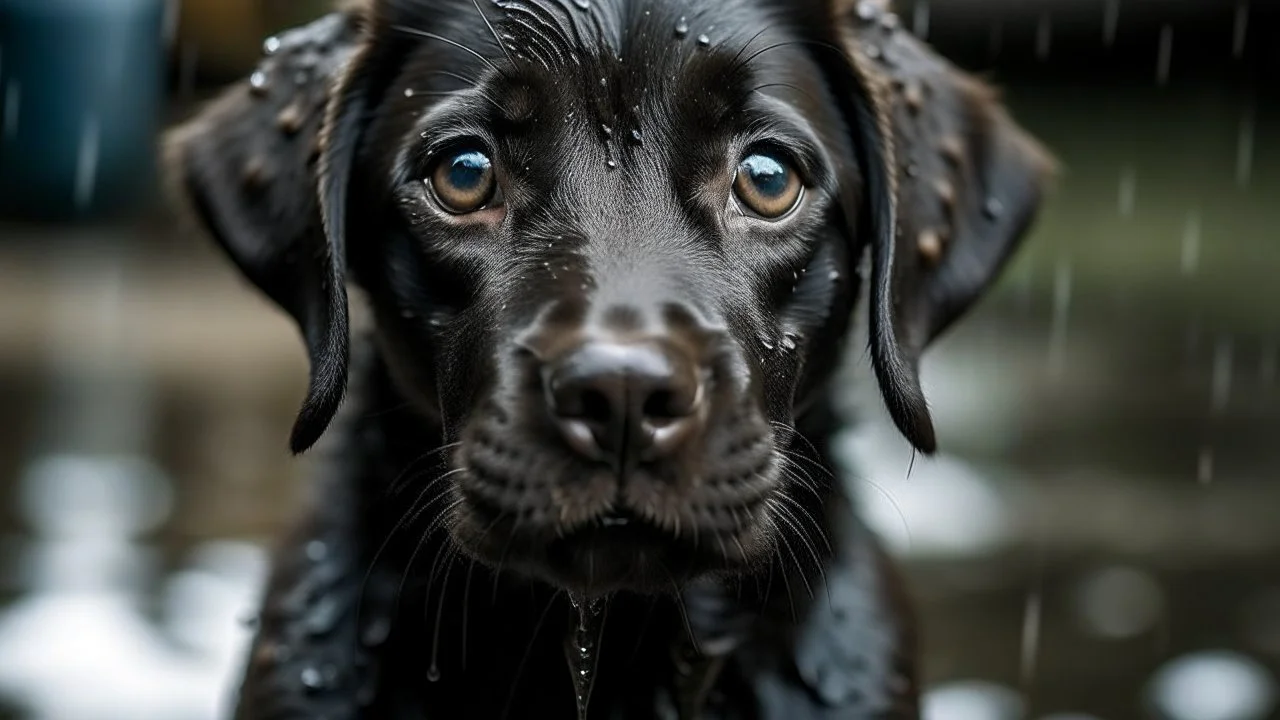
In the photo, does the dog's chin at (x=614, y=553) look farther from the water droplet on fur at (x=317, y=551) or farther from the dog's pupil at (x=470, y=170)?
the water droplet on fur at (x=317, y=551)

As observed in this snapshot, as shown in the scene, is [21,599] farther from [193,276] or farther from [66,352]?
[193,276]

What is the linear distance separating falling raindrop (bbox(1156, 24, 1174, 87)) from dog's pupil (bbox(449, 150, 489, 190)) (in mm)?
10249

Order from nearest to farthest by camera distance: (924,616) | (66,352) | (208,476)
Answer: (924,616), (208,476), (66,352)

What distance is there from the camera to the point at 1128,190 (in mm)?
12852

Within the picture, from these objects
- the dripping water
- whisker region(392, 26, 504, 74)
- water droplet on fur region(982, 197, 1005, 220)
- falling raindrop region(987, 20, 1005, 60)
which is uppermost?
whisker region(392, 26, 504, 74)

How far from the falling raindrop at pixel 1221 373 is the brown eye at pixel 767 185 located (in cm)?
506

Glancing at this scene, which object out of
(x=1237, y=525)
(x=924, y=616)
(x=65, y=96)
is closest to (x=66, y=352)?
(x=65, y=96)

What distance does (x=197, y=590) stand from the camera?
6004 mm

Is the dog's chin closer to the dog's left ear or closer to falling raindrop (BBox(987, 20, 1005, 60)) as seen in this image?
the dog's left ear

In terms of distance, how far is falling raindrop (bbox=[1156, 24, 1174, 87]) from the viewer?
12477 mm

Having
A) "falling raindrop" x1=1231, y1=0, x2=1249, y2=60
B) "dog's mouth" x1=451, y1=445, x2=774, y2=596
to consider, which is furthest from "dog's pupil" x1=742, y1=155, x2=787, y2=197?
"falling raindrop" x1=1231, y1=0, x2=1249, y2=60

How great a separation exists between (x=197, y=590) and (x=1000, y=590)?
2823mm

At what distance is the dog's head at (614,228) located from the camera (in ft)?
8.59

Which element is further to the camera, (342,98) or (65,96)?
(65,96)
